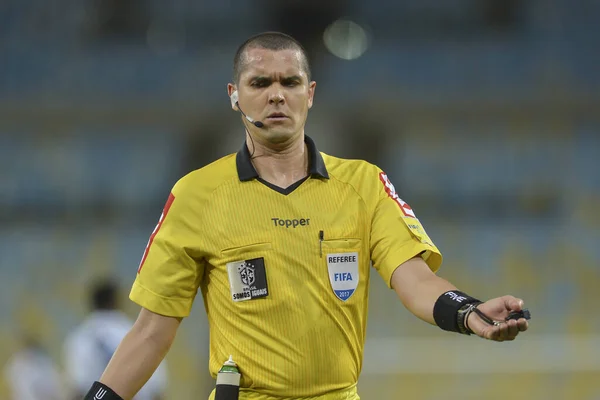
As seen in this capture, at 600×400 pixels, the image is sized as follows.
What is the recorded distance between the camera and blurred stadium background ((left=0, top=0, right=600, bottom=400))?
980cm

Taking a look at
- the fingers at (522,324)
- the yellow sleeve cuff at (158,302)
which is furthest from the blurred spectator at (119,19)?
the fingers at (522,324)

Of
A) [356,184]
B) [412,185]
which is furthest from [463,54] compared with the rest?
[356,184]

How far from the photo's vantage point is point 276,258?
8.34ft

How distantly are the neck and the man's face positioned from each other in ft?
0.13

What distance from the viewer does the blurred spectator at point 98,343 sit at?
558 cm

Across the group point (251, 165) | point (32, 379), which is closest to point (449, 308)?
point (251, 165)

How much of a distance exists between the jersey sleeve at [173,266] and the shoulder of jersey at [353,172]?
0.38 metres

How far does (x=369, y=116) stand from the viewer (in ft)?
33.2

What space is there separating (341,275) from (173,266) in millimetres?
421

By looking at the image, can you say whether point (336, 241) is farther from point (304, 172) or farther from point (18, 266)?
point (18, 266)

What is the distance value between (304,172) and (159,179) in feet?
24.9

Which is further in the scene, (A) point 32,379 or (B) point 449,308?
(A) point 32,379

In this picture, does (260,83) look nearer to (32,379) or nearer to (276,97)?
(276,97)

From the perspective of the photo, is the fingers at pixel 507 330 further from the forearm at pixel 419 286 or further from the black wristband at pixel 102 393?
the black wristband at pixel 102 393
